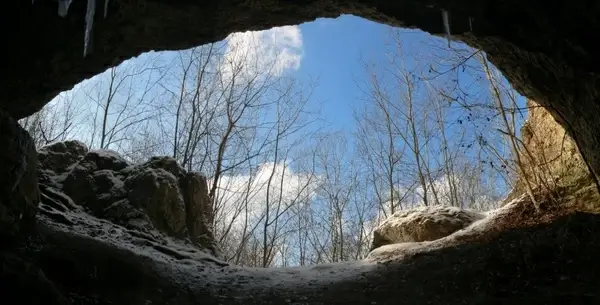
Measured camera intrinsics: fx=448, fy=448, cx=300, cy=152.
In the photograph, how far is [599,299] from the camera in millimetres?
4609

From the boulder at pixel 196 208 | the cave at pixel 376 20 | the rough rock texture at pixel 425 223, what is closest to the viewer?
the cave at pixel 376 20

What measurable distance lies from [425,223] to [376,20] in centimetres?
551

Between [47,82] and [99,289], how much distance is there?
13.6ft

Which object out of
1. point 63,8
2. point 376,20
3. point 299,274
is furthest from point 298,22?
point 299,274

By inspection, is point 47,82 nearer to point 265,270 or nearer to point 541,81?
point 265,270

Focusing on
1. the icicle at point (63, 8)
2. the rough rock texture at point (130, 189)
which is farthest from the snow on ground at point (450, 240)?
the icicle at point (63, 8)

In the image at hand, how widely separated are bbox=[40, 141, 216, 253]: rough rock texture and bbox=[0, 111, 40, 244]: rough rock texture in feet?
11.7

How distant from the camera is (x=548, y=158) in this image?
10531 millimetres

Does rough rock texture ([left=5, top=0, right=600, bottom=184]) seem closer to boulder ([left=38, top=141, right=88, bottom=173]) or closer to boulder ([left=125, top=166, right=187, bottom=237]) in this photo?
boulder ([left=38, top=141, right=88, bottom=173])

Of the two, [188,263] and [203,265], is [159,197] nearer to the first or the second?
[188,263]

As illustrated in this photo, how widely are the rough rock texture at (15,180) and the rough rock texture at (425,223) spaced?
873 centimetres

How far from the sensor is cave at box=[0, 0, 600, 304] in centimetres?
554

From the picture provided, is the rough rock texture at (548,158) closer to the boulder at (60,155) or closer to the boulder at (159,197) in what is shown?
the boulder at (159,197)

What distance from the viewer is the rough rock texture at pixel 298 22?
22.4ft
